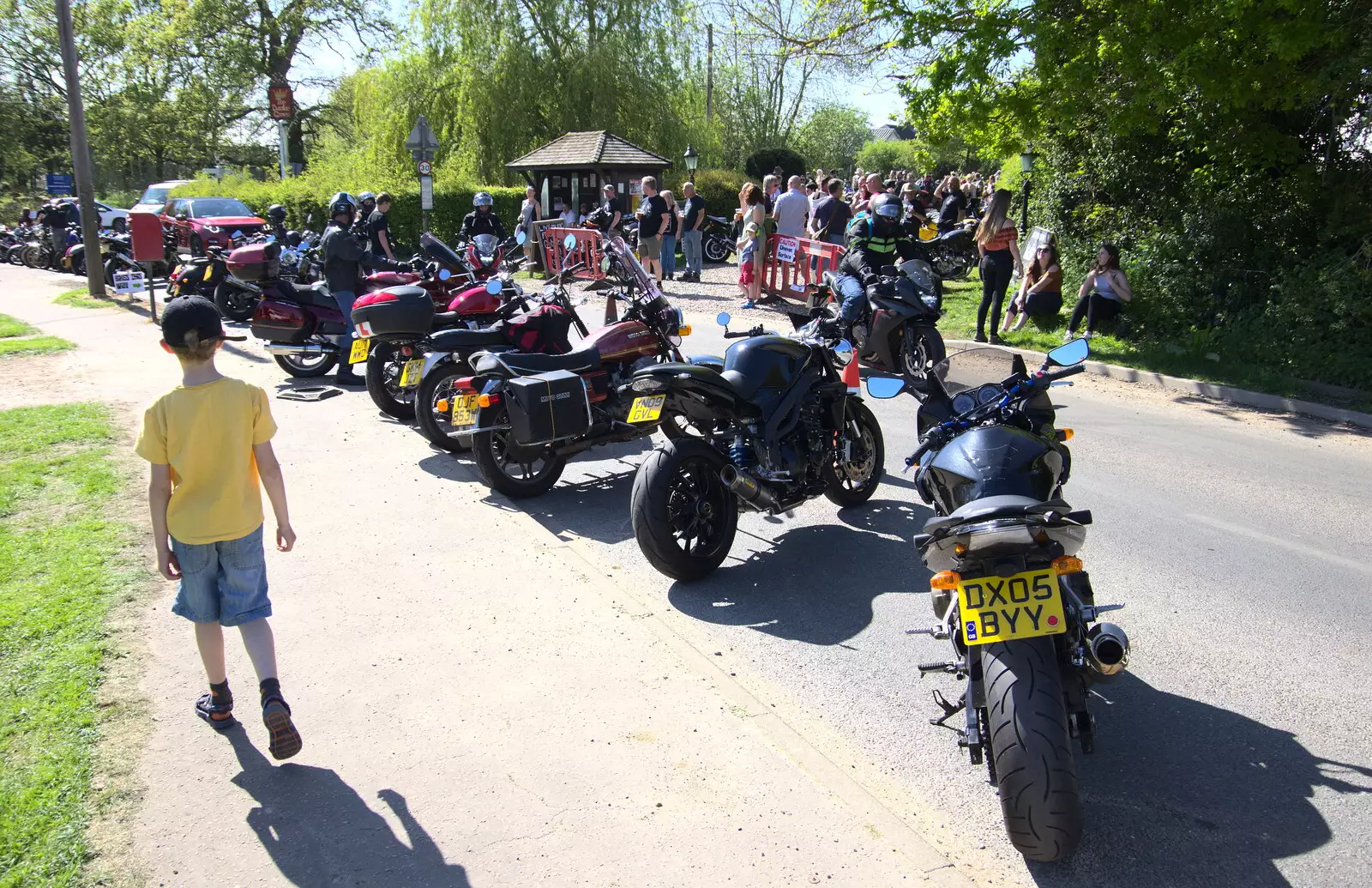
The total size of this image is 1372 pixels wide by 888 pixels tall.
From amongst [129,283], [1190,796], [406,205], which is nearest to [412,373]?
[1190,796]

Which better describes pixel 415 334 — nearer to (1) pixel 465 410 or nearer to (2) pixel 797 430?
→ (1) pixel 465 410

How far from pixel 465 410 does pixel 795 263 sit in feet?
33.7

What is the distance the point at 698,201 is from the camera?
758 inches

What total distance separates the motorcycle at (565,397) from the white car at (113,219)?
880 inches

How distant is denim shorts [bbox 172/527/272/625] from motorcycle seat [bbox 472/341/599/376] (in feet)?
9.83

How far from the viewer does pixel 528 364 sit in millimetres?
6496

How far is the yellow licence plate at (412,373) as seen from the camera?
7.92m

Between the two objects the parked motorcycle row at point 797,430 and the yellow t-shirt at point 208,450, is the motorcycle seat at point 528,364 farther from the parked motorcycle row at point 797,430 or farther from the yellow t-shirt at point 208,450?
the yellow t-shirt at point 208,450

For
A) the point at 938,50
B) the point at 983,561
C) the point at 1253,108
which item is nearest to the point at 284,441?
the point at 983,561

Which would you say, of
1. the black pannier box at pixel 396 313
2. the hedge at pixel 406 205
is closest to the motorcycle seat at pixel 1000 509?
the black pannier box at pixel 396 313

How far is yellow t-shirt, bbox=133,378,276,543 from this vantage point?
11.2ft

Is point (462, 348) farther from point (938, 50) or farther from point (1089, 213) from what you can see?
point (1089, 213)

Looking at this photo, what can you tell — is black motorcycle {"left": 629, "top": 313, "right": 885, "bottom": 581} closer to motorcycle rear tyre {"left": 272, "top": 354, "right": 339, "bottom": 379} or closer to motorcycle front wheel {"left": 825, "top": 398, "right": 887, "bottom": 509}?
motorcycle front wheel {"left": 825, "top": 398, "right": 887, "bottom": 509}

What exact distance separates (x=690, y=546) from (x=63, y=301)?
16860 millimetres
